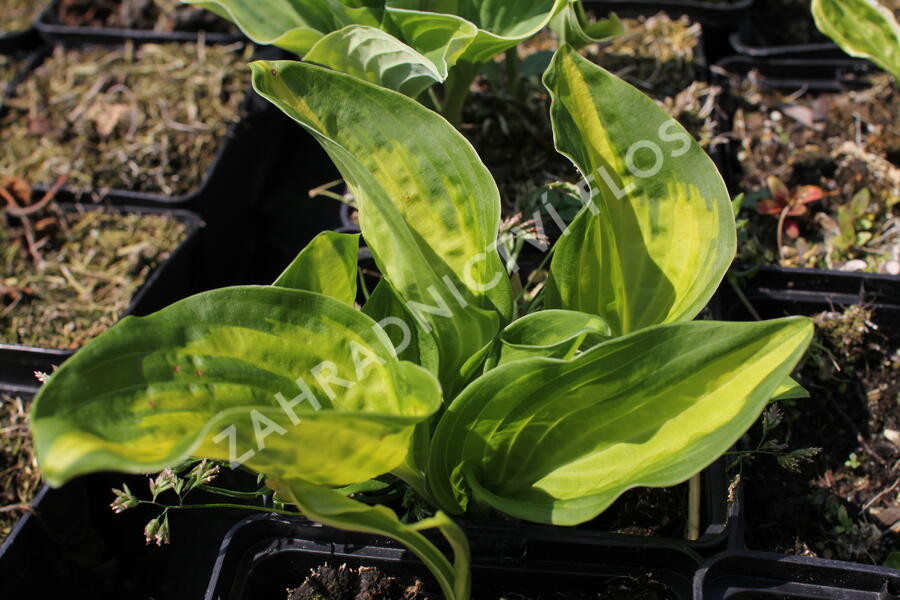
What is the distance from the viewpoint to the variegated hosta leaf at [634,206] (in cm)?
89

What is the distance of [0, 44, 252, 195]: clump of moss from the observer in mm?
1669

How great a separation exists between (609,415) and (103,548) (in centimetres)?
90

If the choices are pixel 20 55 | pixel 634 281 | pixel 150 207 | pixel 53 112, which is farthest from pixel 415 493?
pixel 20 55

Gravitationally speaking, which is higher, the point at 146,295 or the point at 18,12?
the point at 18,12

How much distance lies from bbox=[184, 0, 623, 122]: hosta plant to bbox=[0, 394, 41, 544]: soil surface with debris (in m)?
0.74

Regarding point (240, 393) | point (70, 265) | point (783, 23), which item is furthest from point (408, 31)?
point (783, 23)

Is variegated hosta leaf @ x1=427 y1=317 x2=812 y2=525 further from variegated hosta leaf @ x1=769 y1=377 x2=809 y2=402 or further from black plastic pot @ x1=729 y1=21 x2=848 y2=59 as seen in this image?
black plastic pot @ x1=729 y1=21 x2=848 y2=59

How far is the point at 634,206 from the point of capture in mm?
932

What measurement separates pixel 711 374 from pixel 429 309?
291 mm

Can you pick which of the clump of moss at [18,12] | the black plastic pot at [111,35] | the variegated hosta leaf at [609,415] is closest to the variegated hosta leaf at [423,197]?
the variegated hosta leaf at [609,415]

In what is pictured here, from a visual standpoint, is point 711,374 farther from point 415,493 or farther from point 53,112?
point 53,112

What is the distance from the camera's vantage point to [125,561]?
1.37 metres

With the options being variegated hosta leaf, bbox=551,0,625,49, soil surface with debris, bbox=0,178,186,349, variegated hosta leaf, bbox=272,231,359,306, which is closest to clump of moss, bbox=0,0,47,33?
soil surface with debris, bbox=0,178,186,349

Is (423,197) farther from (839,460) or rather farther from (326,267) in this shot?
(839,460)
